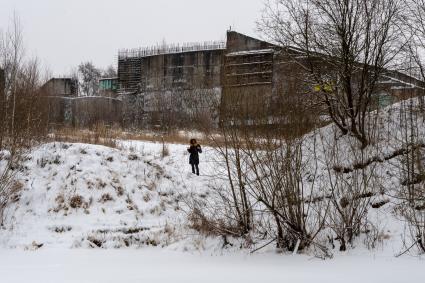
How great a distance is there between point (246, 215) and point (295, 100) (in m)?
2.54

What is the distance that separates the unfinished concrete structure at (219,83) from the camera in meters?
8.38

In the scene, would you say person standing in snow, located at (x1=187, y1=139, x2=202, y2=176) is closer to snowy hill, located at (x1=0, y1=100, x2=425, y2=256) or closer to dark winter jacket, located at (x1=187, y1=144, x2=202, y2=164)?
dark winter jacket, located at (x1=187, y1=144, x2=202, y2=164)

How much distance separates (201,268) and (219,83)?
4575 mm

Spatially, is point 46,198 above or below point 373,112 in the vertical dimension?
below

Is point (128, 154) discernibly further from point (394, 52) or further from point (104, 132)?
point (394, 52)

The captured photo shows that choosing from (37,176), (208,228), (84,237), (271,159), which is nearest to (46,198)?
(37,176)

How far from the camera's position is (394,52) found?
34.5 feet

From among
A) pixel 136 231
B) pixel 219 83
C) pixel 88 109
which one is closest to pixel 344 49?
pixel 219 83

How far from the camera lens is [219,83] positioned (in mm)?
10023

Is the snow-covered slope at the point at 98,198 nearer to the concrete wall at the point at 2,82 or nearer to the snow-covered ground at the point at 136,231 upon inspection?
the snow-covered ground at the point at 136,231

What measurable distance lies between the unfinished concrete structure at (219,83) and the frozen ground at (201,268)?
107 inches

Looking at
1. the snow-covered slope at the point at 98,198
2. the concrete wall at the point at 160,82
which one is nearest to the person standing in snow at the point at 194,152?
the snow-covered slope at the point at 98,198

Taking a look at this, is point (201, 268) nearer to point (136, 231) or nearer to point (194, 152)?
point (136, 231)

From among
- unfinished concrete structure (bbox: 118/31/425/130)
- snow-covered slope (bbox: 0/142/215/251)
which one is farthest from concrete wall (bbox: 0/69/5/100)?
unfinished concrete structure (bbox: 118/31/425/130)
